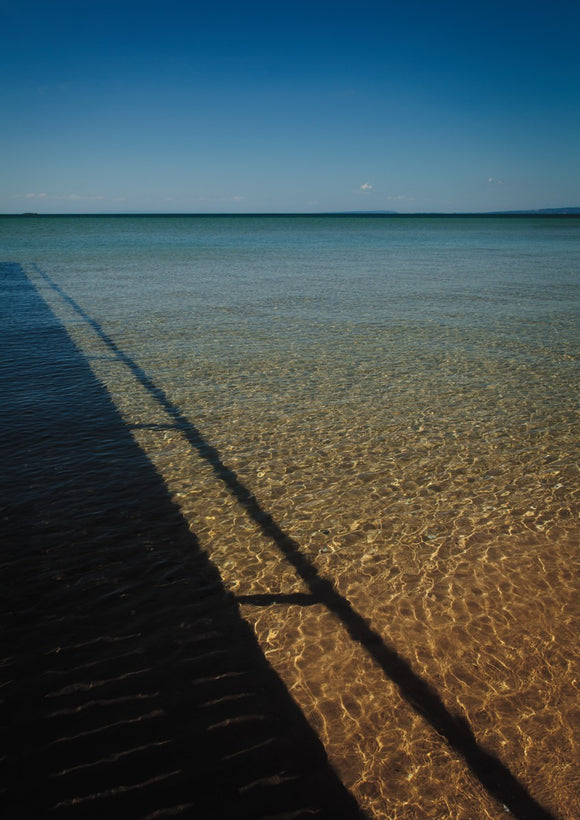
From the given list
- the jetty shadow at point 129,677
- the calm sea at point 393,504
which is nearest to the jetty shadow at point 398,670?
the calm sea at point 393,504

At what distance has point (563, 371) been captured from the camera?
10.9 meters

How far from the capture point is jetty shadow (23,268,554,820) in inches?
120

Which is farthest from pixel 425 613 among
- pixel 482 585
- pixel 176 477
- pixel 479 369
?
pixel 479 369

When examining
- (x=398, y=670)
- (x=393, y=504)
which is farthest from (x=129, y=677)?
(x=393, y=504)

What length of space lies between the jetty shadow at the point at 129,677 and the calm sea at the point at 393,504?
0.89 ft

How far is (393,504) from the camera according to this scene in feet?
20.0

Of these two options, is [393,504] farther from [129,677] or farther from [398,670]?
[129,677]

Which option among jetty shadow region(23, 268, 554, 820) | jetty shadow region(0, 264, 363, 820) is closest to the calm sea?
jetty shadow region(23, 268, 554, 820)

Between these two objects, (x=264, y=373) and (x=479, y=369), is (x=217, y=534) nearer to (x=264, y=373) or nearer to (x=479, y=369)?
(x=264, y=373)

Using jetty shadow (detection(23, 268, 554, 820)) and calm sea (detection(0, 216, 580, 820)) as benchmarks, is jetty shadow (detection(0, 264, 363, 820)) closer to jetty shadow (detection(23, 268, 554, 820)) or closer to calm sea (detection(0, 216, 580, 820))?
calm sea (detection(0, 216, 580, 820))

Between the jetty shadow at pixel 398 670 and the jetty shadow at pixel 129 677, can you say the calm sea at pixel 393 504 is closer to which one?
the jetty shadow at pixel 398 670

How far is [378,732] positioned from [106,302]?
708 inches

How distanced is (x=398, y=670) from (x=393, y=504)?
2.38 metres

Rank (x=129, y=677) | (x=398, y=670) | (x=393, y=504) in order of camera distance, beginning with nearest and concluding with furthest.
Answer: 1. (x=129, y=677)
2. (x=398, y=670)
3. (x=393, y=504)
